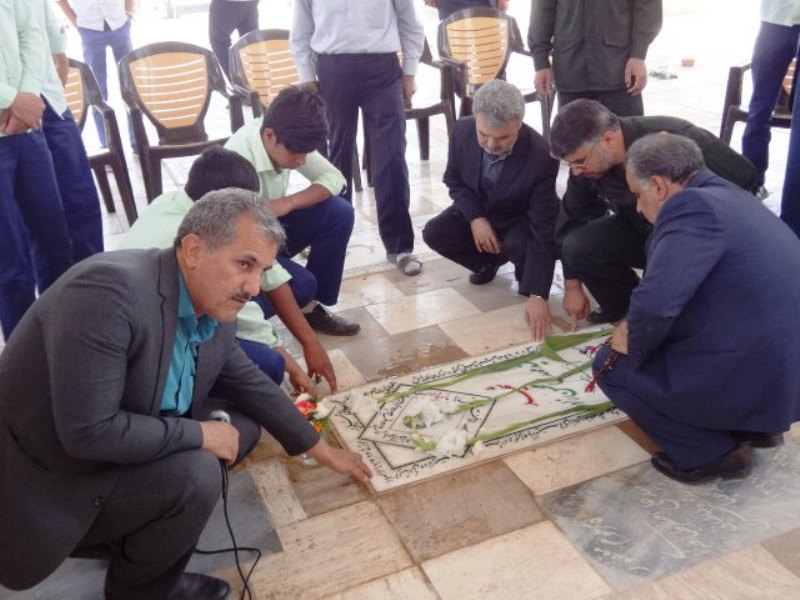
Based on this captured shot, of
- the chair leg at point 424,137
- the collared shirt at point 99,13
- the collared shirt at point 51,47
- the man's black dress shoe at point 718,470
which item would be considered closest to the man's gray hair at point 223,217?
the man's black dress shoe at point 718,470

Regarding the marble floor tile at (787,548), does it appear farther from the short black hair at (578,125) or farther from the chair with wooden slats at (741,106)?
the chair with wooden slats at (741,106)

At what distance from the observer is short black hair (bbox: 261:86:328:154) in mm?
2762

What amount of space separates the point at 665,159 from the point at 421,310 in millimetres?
1427

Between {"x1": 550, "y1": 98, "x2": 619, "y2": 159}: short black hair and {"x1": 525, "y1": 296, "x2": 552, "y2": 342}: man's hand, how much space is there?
2.09 feet

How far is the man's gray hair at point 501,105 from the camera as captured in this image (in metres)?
3.06

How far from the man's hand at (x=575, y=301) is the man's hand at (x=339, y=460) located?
1212mm

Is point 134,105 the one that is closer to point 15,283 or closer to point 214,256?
point 15,283

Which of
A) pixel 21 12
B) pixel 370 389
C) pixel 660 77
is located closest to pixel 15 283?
pixel 21 12

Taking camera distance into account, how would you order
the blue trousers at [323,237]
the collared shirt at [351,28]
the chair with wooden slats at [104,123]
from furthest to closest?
the chair with wooden slats at [104,123] → the collared shirt at [351,28] → the blue trousers at [323,237]

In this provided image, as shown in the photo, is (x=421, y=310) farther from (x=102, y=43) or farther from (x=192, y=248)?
(x=102, y=43)

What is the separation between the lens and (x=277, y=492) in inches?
94.5

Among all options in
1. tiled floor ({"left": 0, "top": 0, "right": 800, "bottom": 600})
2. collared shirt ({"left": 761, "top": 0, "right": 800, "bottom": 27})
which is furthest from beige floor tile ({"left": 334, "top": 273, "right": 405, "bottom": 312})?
collared shirt ({"left": 761, "top": 0, "right": 800, "bottom": 27})

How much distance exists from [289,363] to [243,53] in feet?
9.57

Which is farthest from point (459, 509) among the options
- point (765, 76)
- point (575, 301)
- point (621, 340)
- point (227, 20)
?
point (227, 20)
